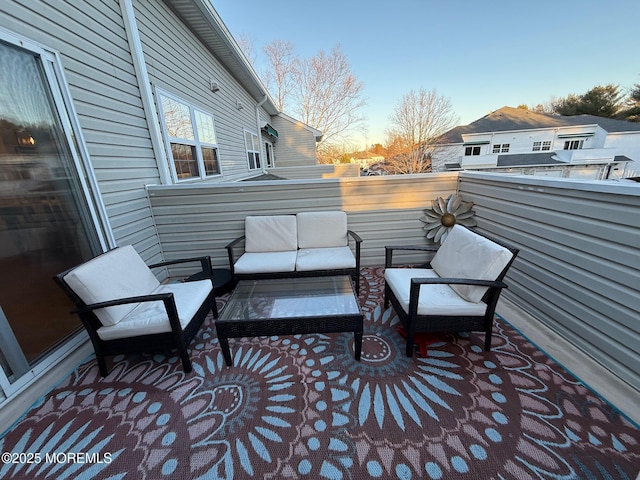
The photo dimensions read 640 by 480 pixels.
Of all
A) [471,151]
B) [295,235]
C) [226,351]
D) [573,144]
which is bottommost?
[226,351]

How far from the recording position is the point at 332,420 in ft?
5.13

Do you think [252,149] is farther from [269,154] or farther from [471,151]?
[471,151]

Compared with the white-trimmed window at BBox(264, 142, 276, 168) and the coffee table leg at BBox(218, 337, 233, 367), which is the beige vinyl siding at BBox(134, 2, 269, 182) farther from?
the coffee table leg at BBox(218, 337, 233, 367)

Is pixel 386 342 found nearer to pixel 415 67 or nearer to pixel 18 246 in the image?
pixel 18 246

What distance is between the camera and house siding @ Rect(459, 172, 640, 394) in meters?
1.67

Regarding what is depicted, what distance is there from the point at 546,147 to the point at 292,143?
18.6 m

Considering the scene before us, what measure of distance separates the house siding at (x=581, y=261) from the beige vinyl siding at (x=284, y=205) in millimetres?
1133

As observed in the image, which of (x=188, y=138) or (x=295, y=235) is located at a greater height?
(x=188, y=138)

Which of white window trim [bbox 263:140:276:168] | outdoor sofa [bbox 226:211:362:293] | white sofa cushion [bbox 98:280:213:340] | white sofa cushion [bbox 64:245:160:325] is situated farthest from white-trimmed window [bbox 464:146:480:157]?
white sofa cushion [bbox 64:245:160:325]

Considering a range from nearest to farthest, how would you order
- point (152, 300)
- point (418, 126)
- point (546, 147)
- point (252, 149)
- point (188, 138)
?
point (152, 300), point (188, 138), point (252, 149), point (418, 126), point (546, 147)

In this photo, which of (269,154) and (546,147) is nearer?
(269,154)

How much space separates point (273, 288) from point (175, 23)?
5045mm

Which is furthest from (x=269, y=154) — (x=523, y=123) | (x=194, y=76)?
(x=523, y=123)

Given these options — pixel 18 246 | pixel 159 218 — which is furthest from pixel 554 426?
pixel 159 218
